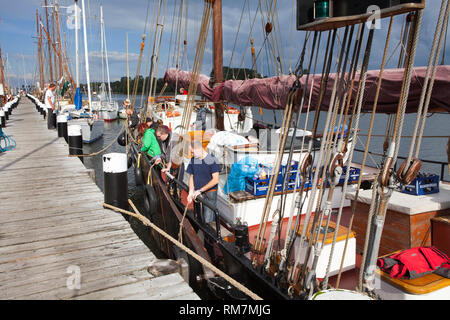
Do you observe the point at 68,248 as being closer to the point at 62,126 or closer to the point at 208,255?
the point at 208,255

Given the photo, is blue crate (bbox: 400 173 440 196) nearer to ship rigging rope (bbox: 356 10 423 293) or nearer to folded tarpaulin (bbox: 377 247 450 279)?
folded tarpaulin (bbox: 377 247 450 279)

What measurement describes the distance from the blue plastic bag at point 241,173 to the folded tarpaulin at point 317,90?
1.32 m

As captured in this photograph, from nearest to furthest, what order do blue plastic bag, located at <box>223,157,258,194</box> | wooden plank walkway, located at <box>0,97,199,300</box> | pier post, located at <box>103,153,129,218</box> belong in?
wooden plank walkway, located at <box>0,97,199,300</box> → pier post, located at <box>103,153,129,218</box> → blue plastic bag, located at <box>223,157,258,194</box>

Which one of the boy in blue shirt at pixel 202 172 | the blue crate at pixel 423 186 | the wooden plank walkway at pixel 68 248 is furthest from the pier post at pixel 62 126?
the blue crate at pixel 423 186

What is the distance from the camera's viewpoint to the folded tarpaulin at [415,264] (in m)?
2.61

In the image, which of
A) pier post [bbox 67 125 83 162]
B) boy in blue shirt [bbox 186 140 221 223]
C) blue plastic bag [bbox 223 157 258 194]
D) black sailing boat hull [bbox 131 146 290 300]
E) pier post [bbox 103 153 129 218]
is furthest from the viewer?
pier post [bbox 67 125 83 162]

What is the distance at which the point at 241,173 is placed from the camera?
502 cm

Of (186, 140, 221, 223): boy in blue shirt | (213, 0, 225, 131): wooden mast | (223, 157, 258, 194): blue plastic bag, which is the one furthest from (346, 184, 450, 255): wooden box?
(213, 0, 225, 131): wooden mast

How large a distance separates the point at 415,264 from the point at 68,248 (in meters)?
3.47

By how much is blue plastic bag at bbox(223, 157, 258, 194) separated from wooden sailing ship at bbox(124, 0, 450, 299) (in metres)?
0.31

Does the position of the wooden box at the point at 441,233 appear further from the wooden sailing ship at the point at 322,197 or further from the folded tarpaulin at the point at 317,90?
the folded tarpaulin at the point at 317,90

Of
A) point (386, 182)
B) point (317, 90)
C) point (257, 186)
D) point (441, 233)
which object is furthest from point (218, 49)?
point (386, 182)

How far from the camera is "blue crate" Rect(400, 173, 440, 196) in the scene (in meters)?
4.00
